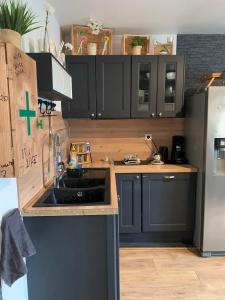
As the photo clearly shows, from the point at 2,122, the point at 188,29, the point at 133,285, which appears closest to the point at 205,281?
the point at 133,285

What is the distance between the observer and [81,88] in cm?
278

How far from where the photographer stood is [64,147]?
2.82 meters

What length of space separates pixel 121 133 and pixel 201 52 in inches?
57.0

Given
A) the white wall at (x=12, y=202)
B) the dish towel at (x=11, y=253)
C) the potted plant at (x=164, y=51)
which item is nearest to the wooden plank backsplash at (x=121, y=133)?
the potted plant at (x=164, y=51)

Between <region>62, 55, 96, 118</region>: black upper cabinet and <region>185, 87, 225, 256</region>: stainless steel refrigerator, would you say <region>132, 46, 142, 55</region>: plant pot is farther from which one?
<region>185, 87, 225, 256</region>: stainless steel refrigerator

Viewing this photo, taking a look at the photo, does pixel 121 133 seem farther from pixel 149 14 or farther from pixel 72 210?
pixel 72 210

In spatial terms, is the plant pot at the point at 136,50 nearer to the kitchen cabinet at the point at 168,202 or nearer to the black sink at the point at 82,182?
the kitchen cabinet at the point at 168,202

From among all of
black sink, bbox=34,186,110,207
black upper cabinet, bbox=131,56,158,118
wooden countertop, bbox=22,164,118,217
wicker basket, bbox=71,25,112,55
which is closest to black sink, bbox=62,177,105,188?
black sink, bbox=34,186,110,207

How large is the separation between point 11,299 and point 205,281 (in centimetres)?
171

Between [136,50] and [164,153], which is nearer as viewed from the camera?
[136,50]

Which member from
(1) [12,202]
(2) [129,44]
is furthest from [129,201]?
(2) [129,44]

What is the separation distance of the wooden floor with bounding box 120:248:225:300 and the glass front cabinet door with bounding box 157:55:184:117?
161cm

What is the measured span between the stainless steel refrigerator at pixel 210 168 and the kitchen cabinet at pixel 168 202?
0.11 m

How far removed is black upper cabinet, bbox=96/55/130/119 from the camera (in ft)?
8.94
